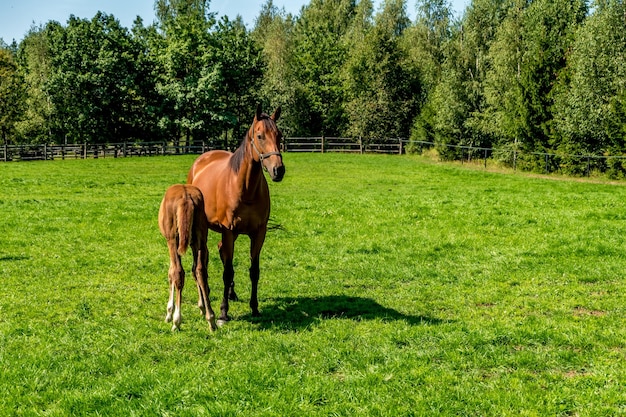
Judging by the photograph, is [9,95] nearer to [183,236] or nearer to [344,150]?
[344,150]

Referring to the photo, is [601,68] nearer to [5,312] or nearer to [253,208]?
[253,208]

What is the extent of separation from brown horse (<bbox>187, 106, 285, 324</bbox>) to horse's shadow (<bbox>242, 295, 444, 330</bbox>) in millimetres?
401

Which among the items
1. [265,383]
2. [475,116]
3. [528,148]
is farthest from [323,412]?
[475,116]

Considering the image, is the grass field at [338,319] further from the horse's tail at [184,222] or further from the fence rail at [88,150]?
the fence rail at [88,150]

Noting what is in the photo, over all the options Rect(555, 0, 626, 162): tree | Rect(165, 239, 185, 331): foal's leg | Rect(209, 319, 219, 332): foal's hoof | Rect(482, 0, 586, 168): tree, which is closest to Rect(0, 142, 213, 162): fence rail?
Rect(482, 0, 586, 168): tree

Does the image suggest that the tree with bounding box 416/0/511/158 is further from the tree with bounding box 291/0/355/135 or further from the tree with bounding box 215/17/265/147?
the tree with bounding box 215/17/265/147

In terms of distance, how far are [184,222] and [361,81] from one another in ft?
187

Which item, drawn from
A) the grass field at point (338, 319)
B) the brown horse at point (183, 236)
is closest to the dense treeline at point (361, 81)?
the grass field at point (338, 319)

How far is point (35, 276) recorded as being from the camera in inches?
412

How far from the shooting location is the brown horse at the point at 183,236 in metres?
7.34

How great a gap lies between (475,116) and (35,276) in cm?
4249

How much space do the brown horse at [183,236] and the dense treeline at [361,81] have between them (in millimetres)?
28980

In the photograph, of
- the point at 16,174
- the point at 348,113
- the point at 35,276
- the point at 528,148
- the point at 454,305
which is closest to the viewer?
the point at 454,305

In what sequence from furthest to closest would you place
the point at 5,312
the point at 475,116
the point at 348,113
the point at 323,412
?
the point at 348,113 < the point at 475,116 < the point at 5,312 < the point at 323,412
